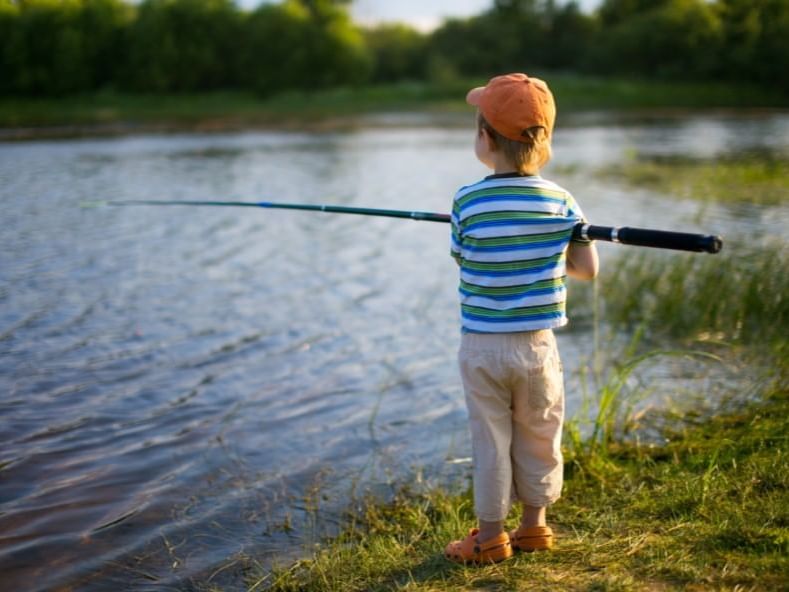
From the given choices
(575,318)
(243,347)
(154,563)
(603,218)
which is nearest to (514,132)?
(154,563)

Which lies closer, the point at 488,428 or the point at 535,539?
the point at 488,428

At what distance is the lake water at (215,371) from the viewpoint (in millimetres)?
4047

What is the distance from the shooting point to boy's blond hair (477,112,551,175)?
2986mm

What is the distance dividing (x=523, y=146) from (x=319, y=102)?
46.0 m

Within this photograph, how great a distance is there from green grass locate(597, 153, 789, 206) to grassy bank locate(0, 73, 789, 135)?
2081cm

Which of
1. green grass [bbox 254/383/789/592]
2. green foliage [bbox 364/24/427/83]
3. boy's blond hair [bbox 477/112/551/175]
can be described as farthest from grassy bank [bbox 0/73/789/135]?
boy's blond hair [bbox 477/112/551/175]

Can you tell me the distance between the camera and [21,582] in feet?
11.8

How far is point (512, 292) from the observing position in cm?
302

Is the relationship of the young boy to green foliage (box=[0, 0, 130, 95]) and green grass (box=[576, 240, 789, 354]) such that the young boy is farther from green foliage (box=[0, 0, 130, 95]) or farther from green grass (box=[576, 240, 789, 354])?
green foliage (box=[0, 0, 130, 95])

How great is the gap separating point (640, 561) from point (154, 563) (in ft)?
6.27

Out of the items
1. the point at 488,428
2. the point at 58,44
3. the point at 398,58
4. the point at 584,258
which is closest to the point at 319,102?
the point at 58,44

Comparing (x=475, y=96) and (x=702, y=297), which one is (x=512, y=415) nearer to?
(x=475, y=96)

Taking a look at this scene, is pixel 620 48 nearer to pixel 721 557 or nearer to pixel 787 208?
pixel 787 208

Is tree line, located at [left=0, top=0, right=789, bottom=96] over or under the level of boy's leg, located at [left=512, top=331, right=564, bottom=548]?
over
